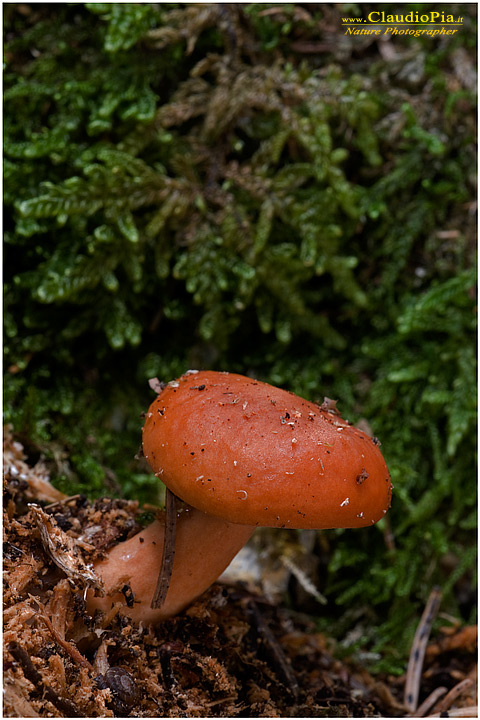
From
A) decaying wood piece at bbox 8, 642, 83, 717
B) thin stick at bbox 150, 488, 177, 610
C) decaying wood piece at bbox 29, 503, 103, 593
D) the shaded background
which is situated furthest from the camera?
the shaded background

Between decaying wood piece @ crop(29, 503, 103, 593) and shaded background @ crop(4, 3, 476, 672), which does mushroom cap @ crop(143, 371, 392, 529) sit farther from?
shaded background @ crop(4, 3, 476, 672)

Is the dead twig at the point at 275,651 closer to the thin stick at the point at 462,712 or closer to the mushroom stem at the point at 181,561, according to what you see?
the mushroom stem at the point at 181,561

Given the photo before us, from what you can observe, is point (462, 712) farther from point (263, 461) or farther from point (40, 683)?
point (40, 683)

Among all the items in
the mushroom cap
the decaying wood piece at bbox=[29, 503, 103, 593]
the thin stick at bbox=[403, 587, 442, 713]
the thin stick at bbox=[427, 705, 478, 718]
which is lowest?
the thin stick at bbox=[403, 587, 442, 713]

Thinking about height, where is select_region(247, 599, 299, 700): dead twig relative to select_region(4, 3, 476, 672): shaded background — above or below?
below

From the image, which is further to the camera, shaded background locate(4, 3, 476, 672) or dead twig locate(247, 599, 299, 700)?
shaded background locate(4, 3, 476, 672)

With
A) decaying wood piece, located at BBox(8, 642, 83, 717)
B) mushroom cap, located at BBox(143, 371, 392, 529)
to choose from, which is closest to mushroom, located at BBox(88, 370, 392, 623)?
mushroom cap, located at BBox(143, 371, 392, 529)
